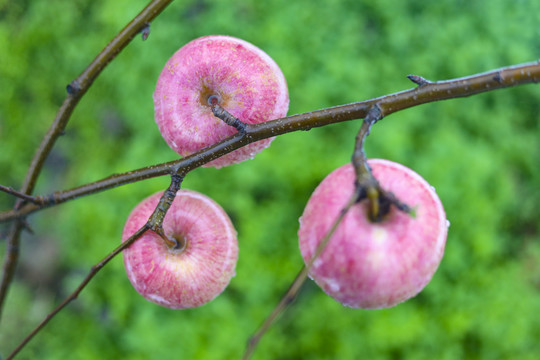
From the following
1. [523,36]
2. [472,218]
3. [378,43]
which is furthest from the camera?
[378,43]

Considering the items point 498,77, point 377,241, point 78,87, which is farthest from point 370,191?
point 78,87

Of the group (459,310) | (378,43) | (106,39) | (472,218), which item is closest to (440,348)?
(459,310)

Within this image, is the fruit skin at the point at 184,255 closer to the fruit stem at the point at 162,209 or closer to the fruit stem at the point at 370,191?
the fruit stem at the point at 162,209

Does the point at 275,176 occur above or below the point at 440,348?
above

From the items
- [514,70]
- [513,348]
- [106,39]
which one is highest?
[514,70]

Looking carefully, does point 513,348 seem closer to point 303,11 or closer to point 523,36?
point 523,36

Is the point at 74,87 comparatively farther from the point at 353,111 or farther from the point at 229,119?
the point at 353,111

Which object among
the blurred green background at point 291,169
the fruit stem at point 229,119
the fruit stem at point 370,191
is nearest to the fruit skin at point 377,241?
the fruit stem at point 370,191
